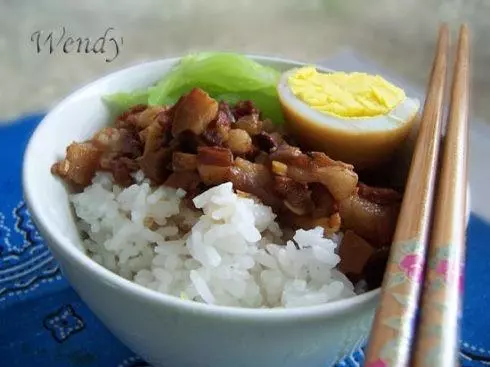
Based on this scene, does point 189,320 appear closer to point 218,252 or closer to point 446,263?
point 218,252

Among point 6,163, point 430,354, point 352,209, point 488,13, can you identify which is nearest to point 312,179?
point 352,209

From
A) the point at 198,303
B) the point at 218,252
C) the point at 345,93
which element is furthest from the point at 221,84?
the point at 198,303

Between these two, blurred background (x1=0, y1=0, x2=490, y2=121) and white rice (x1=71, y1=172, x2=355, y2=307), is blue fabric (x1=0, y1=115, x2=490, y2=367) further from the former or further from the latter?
blurred background (x1=0, y1=0, x2=490, y2=121)

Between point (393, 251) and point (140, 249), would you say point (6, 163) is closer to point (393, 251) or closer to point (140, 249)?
point (140, 249)

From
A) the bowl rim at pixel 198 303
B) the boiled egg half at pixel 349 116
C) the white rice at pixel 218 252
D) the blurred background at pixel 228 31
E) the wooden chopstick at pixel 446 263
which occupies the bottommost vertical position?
the blurred background at pixel 228 31

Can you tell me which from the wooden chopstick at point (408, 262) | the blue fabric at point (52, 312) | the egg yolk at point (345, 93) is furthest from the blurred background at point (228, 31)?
the wooden chopstick at point (408, 262)

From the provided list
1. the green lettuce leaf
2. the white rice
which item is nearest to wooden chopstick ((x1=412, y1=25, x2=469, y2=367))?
the white rice

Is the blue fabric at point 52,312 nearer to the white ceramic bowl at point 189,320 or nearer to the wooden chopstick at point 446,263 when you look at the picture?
the white ceramic bowl at point 189,320
